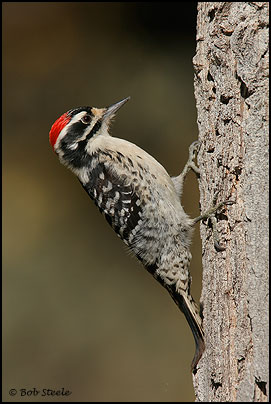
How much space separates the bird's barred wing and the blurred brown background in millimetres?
2369

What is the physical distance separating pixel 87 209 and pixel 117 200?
2.65 meters

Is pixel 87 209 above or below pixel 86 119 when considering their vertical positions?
below

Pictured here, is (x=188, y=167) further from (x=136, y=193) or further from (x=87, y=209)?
(x=87, y=209)

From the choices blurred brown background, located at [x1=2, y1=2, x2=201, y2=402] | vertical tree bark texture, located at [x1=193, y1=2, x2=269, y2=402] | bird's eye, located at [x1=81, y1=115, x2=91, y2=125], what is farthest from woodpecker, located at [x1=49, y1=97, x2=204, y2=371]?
blurred brown background, located at [x1=2, y1=2, x2=201, y2=402]

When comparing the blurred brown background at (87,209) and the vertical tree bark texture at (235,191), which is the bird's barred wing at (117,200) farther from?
the blurred brown background at (87,209)

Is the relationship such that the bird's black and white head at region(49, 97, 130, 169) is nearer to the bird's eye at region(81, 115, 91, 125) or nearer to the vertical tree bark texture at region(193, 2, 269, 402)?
the bird's eye at region(81, 115, 91, 125)

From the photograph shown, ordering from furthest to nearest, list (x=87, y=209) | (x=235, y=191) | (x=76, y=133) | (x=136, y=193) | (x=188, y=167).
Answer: (x=87, y=209) → (x=76, y=133) → (x=188, y=167) → (x=136, y=193) → (x=235, y=191)

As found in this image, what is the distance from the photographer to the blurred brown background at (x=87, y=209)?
17.5 feet

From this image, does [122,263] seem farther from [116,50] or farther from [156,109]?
[116,50]

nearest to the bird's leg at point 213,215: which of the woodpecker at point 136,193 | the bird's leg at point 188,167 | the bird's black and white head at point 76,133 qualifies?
the woodpecker at point 136,193

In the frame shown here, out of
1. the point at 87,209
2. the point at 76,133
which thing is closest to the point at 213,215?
the point at 76,133

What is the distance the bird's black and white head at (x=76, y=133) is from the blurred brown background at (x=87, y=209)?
7.39 ft

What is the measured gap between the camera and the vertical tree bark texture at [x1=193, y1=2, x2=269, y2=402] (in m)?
1.95

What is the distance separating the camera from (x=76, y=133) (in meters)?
3.12
